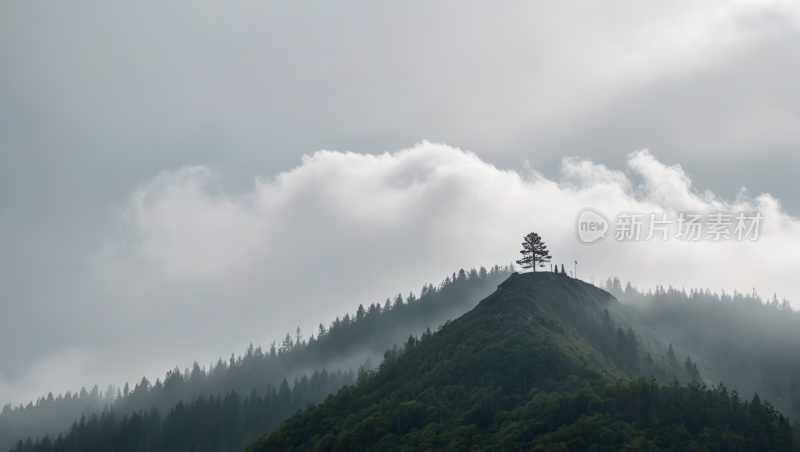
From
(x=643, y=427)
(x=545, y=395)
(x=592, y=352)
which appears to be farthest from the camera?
(x=592, y=352)

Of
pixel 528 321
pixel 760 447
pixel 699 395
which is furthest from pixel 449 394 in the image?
pixel 760 447

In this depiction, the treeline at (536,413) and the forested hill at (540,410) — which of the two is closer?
the treeline at (536,413)

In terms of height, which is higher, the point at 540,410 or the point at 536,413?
the point at 540,410

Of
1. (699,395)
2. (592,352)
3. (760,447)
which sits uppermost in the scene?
(592,352)

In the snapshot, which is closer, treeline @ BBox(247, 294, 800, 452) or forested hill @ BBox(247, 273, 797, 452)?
treeline @ BBox(247, 294, 800, 452)

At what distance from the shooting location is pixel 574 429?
142 meters

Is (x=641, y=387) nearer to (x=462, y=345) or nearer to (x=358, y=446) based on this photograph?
(x=462, y=345)

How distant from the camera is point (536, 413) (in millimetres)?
154875

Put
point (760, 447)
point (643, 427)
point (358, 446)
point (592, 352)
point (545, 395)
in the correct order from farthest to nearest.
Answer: point (592, 352) < point (358, 446) < point (545, 395) < point (643, 427) < point (760, 447)

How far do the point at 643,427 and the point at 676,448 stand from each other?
920 centimetres

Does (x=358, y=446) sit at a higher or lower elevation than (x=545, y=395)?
lower

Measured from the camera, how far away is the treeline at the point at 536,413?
13825cm

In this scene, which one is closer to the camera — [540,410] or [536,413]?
[536,413]

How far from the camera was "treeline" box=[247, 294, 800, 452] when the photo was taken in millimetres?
138250
